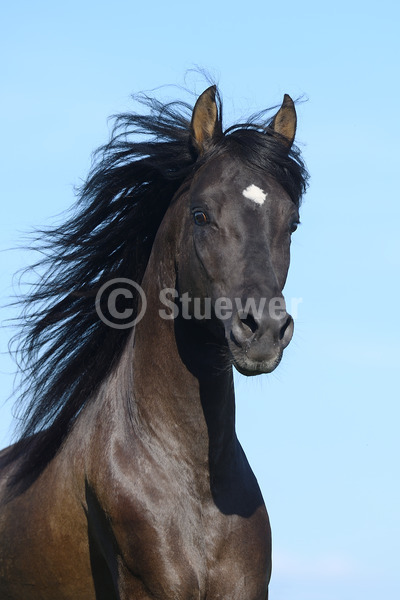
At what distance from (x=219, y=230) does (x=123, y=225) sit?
1352 mm

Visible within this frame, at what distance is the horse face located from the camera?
17.9 feet

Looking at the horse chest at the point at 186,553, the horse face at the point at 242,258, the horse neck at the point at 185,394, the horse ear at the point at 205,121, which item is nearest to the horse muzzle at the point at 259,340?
the horse face at the point at 242,258

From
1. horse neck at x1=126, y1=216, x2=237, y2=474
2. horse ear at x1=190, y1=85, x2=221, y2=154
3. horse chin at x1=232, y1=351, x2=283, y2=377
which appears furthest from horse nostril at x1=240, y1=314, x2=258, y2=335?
horse ear at x1=190, y1=85, x2=221, y2=154

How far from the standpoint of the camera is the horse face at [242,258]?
5465 mm

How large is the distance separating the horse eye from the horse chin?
2.93 feet

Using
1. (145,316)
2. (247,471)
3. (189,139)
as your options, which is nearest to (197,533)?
(247,471)

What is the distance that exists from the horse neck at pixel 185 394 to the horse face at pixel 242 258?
0.77 feet

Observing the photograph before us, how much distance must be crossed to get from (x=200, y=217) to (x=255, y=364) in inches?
41.5

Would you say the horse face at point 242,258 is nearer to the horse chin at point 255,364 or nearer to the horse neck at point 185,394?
the horse chin at point 255,364

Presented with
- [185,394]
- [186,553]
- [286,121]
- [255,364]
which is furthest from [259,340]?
[286,121]

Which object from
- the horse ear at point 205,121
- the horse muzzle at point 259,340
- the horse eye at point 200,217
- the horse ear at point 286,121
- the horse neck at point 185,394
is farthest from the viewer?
the horse ear at point 286,121

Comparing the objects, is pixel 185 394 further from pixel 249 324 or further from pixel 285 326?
pixel 285 326

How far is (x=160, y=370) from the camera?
6289 millimetres

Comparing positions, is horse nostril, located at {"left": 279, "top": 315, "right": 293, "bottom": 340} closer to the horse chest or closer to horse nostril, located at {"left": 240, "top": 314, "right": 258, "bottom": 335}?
horse nostril, located at {"left": 240, "top": 314, "right": 258, "bottom": 335}
